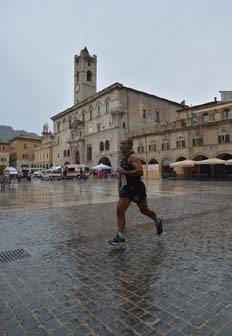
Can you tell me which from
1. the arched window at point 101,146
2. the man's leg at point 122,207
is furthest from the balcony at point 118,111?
the man's leg at point 122,207

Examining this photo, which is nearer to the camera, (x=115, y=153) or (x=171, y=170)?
(x=171, y=170)

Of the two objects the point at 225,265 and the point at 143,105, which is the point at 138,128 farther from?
the point at 225,265

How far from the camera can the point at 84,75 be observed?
53875 millimetres

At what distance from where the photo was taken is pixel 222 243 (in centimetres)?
420

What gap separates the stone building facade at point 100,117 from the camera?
40.8m

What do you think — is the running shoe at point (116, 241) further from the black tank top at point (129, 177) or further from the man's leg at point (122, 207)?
the black tank top at point (129, 177)

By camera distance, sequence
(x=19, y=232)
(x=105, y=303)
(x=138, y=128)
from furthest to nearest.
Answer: (x=138, y=128)
(x=19, y=232)
(x=105, y=303)

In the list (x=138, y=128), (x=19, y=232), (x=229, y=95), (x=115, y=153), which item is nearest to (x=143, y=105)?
(x=138, y=128)

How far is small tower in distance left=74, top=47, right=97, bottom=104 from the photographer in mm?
53656

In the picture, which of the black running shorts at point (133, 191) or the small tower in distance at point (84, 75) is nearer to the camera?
the black running shorts at point (133, 191)

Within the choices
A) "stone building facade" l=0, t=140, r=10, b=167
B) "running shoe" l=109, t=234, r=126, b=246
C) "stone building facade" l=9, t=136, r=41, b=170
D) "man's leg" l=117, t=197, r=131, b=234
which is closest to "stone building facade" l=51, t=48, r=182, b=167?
"stone building facade" l=9, t=136, r=41, b=170

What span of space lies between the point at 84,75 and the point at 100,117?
16.2 metres

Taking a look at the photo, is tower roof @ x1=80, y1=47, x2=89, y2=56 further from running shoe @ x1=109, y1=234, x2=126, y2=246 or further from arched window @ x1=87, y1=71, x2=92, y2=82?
running shoe @ x1=109, y1=234, x2=126, y2=246

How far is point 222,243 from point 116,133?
3694 centimetres
